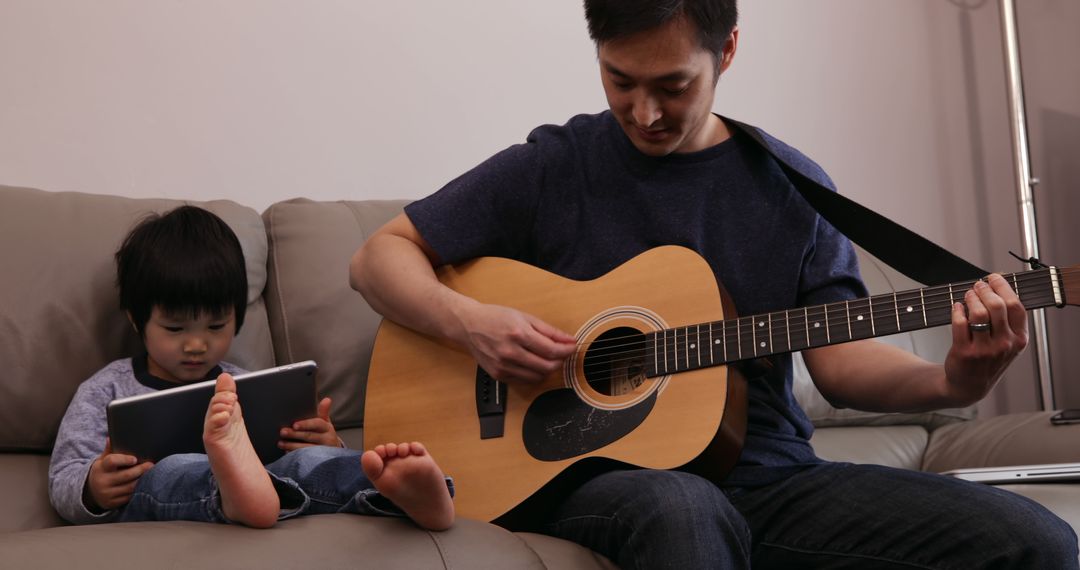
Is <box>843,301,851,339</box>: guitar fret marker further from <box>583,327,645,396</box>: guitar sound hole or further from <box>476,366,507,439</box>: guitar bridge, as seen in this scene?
<box>476,366,507,439</box>: guitar bridge

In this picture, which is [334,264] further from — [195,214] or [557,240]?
[557,240]

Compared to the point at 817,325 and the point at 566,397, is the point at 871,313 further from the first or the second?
the point at 566,397

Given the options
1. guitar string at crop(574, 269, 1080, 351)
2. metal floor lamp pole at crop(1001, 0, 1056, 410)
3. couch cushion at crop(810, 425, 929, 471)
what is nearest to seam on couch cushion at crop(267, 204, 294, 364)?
guitar string at crop(574, 269, 1080, 351)

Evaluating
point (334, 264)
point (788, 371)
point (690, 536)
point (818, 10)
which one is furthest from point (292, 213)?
point (818, 10)

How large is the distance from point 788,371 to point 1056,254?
171cm

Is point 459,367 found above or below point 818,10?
below

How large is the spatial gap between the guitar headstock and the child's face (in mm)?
1132

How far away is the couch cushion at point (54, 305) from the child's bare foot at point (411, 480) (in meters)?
0.64

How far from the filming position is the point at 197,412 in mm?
1345

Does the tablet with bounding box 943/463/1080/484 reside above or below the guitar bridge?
below

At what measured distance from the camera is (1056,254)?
9.23ft

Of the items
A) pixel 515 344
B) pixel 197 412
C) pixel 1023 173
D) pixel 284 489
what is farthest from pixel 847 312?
pixel 1023 173

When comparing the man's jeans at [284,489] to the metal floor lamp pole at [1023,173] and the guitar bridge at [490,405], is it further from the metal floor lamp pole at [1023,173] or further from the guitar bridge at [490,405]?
the metal floor lamp pole at [1023,173]

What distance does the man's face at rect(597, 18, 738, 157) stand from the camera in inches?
54.5
